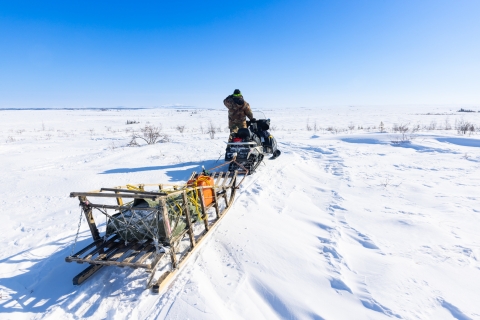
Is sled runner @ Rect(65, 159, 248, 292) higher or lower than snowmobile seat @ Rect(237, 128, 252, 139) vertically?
lower

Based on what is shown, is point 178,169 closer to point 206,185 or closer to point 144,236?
point 206,185

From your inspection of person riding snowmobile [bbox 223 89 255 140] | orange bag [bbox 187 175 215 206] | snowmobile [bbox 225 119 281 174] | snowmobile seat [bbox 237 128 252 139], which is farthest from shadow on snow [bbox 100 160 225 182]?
orange bag [bbox 187 175 215 206]

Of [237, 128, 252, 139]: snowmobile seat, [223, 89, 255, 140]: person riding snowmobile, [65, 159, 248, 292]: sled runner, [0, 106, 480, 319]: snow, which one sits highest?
[223, 89, 255, 140]: person riding snowmobile

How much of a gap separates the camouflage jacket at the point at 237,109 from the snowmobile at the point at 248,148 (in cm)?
42

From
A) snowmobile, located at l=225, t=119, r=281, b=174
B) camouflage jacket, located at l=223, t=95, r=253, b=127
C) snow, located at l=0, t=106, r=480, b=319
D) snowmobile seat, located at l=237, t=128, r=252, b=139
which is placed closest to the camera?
snow, located at l=0, t=106, r=480, b=319

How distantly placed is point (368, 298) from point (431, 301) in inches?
22.5

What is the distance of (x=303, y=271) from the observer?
9.27 ft

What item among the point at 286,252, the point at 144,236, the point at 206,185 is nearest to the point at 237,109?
the point at 206,185

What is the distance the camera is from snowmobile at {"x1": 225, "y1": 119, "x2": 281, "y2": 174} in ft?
21.8

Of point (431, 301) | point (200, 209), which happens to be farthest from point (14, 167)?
point (431, 301)

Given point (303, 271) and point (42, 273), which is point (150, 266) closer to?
point (42, 273)

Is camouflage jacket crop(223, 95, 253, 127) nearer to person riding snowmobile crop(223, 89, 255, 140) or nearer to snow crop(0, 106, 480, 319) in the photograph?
person riding snowmobile crop(223, 89, 255, 140)

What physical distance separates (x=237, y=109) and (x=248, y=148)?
1.72 m

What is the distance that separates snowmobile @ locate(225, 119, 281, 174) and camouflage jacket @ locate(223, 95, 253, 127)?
1.37 feet
